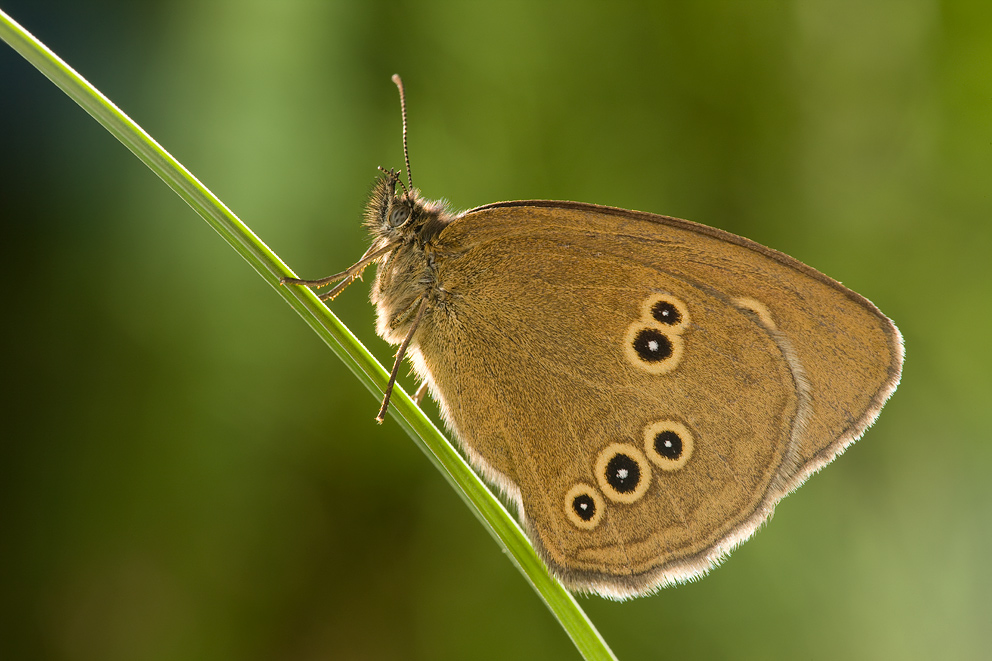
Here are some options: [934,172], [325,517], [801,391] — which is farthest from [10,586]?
[934,172]

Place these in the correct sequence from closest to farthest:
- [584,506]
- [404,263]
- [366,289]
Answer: [584,506]
[404,263]
[366,289]

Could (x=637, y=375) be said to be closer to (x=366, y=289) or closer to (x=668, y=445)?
(x=668, y=445)

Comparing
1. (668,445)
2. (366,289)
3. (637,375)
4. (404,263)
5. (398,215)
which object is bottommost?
(668,445)

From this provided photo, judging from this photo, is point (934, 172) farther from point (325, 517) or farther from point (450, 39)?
point (325, 517)

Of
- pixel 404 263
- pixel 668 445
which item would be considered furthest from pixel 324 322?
pixel 668 445

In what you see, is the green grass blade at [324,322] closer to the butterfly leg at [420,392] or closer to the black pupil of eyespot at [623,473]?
the black pupil of eyespot at [623,473]

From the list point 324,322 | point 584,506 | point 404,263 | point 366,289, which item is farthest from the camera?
point 366,289

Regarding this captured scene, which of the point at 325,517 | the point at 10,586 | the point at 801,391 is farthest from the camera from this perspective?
the point at 325,517
